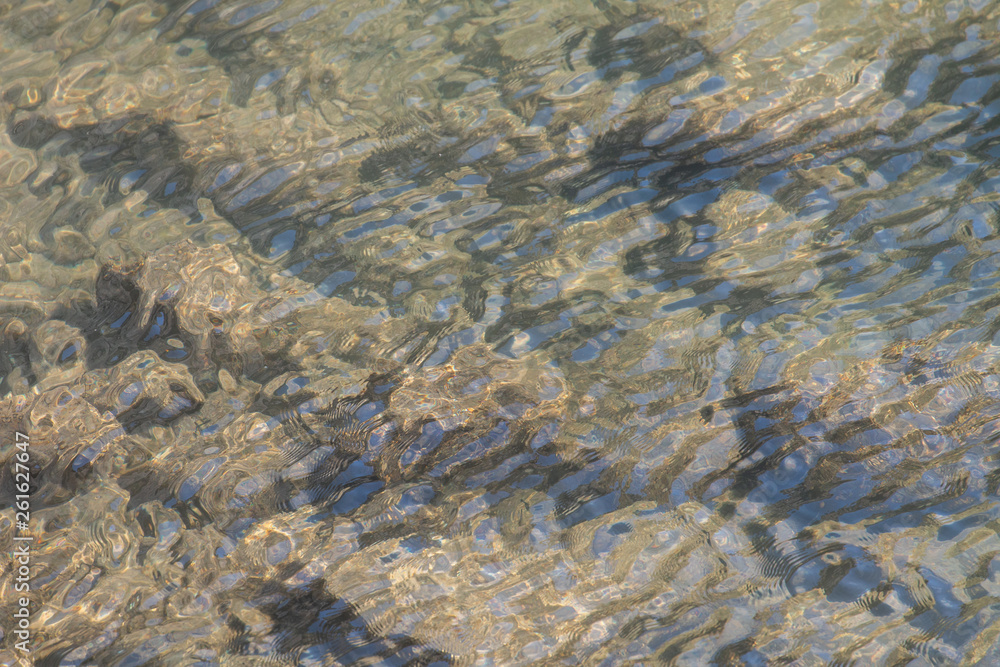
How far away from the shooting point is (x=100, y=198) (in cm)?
407

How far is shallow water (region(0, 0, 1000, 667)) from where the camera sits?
243 centimetres

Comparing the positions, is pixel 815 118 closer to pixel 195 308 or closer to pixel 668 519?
pixel 668 519

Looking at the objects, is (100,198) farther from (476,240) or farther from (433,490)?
(433,490)

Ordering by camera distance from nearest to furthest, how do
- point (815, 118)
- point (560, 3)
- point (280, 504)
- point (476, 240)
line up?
point (280, 504) → point (476, 240) → point (815, 118) → point (560, 3)

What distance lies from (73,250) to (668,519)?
3.30 m

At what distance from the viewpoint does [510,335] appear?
10.5ft

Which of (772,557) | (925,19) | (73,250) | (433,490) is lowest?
(772,557)

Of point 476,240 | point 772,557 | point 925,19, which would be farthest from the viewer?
point 925,19

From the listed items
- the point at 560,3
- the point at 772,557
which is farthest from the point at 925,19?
the point at 772,557

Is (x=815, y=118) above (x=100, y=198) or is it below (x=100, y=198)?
below

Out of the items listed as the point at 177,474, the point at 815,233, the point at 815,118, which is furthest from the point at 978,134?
the point at 177,474

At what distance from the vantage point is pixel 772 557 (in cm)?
245

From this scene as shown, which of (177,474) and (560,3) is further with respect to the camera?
(560,3)

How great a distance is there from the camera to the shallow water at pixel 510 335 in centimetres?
243
